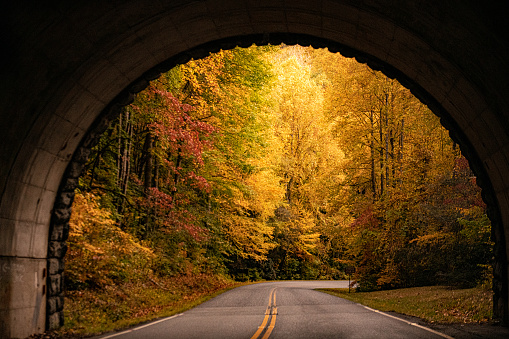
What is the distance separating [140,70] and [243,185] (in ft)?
46.1

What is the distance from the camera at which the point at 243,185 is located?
22.3 metres

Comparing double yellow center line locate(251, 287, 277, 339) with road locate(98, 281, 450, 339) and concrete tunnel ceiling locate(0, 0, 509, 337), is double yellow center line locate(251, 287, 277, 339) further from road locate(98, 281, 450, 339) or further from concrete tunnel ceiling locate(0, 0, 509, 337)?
concrete tunnel ceiling locate(0, 0, 509, 337)

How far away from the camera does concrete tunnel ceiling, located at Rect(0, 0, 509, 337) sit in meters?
6.58

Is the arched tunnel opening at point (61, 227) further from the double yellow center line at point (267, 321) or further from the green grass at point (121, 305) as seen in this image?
the double yellow center line at point (267, 321)

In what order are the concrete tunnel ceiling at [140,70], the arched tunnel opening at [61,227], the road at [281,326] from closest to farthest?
the concrete tunnel ceiling at [140,70] → the road at [281,326] → the arched tunnel opening at [61,227]

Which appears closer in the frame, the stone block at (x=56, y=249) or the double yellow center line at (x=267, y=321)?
the double yellow center line at (x=267, y=321)

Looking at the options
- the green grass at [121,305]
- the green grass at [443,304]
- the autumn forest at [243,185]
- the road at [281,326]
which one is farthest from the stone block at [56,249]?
the green grass at [443,304]

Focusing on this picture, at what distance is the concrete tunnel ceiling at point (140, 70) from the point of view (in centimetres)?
658

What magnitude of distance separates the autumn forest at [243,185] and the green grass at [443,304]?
1262 millimetres

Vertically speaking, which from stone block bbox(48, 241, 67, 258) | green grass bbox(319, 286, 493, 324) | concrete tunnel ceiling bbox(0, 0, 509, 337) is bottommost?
green grass bbox(319, 286, 493, 324)

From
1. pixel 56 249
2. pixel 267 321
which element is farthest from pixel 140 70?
pixel 267 321

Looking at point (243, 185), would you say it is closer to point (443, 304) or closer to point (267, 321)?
point (443, 304)

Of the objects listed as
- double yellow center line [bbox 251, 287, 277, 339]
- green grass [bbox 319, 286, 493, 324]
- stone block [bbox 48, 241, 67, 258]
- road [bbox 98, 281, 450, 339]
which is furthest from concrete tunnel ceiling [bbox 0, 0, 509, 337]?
double yellow center line [bbox 251, 287, 277, 339]

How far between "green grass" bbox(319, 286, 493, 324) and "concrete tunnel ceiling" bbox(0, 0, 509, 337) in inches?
70.9
